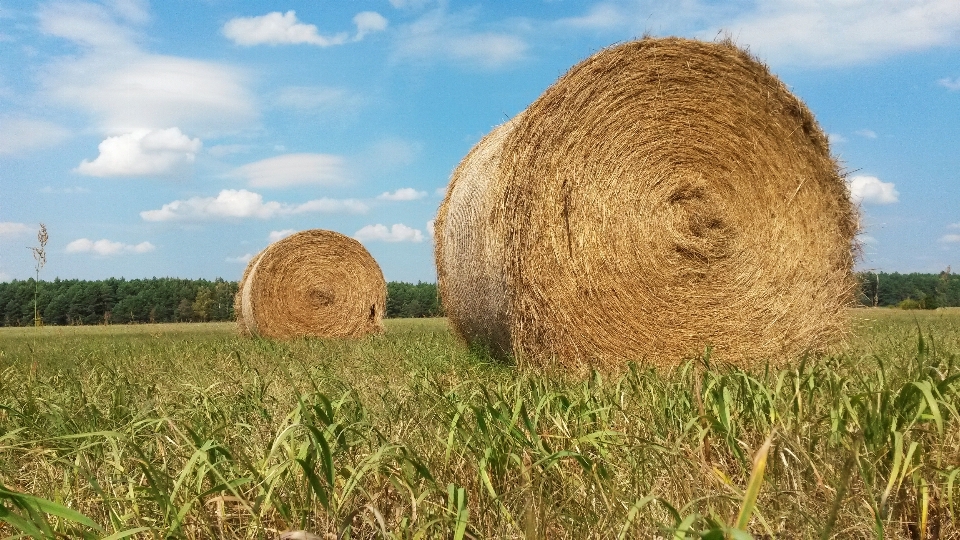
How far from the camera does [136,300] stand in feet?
160

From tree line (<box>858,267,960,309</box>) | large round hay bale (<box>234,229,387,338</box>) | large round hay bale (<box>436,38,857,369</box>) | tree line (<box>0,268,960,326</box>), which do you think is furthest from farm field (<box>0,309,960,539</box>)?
tree line (<box>858,267,960,309</box>)

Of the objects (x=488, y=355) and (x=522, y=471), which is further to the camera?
(x=488, y=355)

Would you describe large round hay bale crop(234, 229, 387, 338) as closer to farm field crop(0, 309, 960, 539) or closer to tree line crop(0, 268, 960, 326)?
farm field crop(0, 309, 960, 539)

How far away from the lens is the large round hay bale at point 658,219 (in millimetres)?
5879

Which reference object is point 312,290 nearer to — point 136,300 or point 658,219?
point 658,219

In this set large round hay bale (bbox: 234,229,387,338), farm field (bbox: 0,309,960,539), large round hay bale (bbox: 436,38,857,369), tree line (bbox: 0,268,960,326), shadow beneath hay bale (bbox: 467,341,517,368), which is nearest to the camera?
farm field (bbox: 0,309,960,539)

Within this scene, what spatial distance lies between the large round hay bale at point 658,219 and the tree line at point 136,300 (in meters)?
38.7

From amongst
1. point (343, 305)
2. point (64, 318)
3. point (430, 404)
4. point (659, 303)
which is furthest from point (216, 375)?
point (64, 318)

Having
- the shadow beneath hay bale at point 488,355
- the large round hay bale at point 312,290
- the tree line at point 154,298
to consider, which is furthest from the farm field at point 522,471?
the tree line at point 154,298

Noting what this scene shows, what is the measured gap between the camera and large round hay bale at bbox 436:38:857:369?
5.88m

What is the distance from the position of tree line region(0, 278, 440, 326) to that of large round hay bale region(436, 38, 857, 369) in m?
38.7

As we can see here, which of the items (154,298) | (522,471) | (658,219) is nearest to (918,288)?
(154,298)

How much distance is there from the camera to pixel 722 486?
234cm

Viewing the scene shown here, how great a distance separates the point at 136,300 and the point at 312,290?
41145 mm
